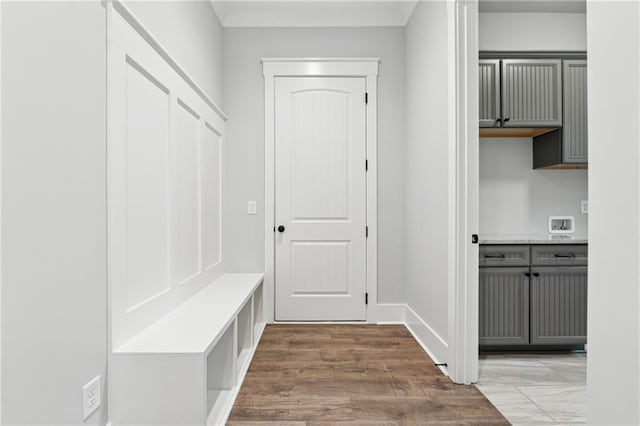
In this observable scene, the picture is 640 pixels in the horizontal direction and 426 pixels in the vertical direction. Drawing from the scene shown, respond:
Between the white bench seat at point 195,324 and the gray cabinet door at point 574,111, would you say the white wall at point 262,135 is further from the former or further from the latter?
the gray cabinet door at point 574,111

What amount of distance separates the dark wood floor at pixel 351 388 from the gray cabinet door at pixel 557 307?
922 millimetres

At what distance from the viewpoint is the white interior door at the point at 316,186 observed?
12.8ft

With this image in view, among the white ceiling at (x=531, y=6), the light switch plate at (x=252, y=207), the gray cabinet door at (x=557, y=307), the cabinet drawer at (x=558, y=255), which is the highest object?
the white ceiling at (x=531, y=6)

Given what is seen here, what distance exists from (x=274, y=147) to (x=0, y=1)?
283 cm

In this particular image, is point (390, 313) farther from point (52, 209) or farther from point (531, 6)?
point (52, 209)

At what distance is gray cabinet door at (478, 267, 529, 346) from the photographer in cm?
306

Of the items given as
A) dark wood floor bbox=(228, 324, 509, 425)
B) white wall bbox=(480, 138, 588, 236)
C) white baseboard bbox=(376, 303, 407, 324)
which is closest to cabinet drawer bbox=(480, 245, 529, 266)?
white wall bbox=(480, 138, 588, 236)

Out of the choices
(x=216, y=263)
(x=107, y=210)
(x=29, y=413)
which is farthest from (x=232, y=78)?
(x=29, y=413)

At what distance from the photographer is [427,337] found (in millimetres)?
3115

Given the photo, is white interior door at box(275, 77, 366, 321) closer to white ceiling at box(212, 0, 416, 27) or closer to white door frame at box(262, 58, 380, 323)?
white door frame at box(262, 58, 380, 323)

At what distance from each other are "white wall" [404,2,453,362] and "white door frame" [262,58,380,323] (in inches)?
12.1

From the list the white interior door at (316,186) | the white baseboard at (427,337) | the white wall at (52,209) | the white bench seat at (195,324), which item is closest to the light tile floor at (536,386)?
the white baseboard at (427,337)

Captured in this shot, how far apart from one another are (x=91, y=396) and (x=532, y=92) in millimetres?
3461

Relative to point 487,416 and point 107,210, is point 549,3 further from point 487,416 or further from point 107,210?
point 107,210
